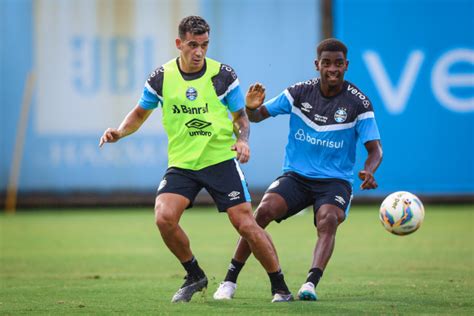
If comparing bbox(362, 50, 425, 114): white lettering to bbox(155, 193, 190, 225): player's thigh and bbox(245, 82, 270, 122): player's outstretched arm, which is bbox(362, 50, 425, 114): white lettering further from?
bbox(155, 193, 190, 225): player's thigh

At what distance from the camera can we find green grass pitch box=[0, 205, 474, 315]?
8.27 m

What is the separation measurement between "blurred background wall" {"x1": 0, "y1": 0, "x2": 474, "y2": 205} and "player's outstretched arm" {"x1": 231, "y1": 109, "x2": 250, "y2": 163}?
1224 cm

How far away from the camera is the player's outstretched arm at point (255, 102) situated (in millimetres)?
8805

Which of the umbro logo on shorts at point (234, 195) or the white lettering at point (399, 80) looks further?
the white lettering at point (399, 80)

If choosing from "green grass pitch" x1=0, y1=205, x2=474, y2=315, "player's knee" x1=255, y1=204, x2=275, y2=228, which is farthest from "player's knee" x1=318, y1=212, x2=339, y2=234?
"green grass pitch" x1=0, y1=205, x2=474, y2=315

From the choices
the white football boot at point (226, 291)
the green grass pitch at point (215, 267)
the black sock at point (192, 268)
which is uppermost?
the black sock at point (192, 268)

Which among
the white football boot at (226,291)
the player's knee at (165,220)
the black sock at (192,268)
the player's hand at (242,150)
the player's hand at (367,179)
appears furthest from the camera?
the white football boot at (226,291)

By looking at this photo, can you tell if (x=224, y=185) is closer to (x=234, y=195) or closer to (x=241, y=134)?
(x=234, y=195)

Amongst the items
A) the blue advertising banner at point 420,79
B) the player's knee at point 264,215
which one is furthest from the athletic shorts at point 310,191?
the blue advertising banner at point 420,79

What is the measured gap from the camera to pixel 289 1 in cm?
2120

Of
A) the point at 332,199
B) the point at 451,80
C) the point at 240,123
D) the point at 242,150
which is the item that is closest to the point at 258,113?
the point at 240,123

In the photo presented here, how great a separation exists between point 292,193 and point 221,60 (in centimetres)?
1222

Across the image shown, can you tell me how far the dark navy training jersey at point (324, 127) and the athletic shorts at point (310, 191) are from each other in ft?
0.22

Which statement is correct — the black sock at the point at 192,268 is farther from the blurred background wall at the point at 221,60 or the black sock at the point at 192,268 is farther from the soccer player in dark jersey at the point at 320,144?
the blurred background wall at the point at 221,60
